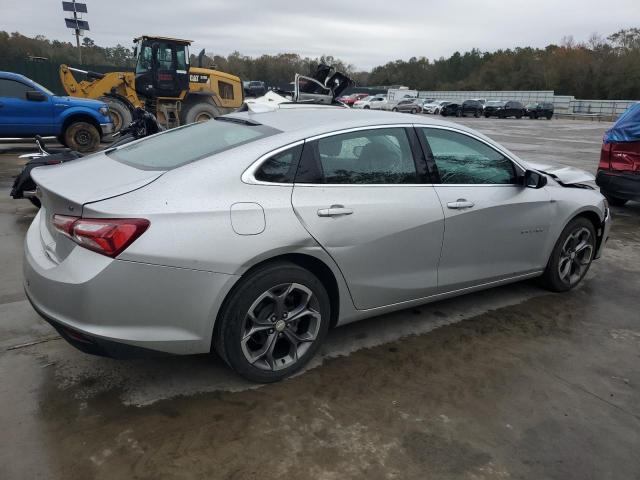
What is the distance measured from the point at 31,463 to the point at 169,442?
600 mm

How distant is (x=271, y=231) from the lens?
2.75 m

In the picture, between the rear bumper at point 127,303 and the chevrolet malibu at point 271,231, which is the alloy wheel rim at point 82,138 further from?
the rear bumper at point 127,303

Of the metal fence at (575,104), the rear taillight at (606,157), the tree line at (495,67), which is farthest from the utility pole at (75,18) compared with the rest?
the metal fence at (575,104)

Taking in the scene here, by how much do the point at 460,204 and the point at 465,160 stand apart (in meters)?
0.41

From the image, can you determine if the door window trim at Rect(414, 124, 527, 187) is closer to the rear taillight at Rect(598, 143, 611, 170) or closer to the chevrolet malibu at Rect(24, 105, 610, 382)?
the chevrolet malibu at Rect(24, 105, 610, 382)

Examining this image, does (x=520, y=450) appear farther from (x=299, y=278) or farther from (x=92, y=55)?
(x=92, y=55)

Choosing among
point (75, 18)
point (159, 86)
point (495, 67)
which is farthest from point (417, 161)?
point (495, 67)

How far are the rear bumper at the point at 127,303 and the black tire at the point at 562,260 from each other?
9.91 feet

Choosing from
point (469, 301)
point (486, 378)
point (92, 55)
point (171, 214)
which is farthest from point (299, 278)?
point (92, 55)

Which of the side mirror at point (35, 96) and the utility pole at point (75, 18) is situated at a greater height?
the utility pole at point (75, 18)

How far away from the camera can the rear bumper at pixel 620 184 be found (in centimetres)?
707

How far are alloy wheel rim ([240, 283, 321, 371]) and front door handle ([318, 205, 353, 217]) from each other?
0.44 metres

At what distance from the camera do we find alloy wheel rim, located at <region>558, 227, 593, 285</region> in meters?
4.48

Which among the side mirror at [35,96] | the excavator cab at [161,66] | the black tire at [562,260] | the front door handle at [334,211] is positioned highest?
the excavator cab at [161,66]
